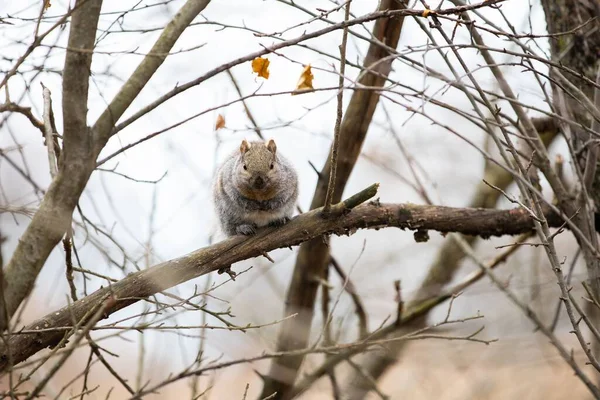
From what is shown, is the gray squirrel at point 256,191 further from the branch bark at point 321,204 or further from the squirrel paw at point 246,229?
the branch bark at point 321,204

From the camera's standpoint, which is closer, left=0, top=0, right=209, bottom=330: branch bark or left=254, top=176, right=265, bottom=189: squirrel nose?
left=0, top=0, right=209, bottom=330: branch bark

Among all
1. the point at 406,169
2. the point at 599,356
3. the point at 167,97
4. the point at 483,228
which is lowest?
the point at 599,356

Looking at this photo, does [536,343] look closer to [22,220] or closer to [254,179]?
[254,179]

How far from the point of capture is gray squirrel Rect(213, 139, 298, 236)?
4.44 m

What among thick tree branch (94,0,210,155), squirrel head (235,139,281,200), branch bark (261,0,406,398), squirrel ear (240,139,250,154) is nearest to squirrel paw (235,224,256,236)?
squirrel head (235,139,281,200)

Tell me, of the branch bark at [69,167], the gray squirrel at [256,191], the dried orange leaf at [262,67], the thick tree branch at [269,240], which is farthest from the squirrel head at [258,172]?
the branch bark at [69,167]

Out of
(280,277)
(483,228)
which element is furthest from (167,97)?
(280,277)

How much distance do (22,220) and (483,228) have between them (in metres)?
2.95

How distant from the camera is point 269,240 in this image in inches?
158

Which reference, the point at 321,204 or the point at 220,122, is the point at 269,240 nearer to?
the point at 220,122

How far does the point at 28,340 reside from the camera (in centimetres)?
298

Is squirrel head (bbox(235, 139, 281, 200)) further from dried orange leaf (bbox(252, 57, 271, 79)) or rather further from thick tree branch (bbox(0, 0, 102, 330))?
thick tree branch (bbox(0, 0, 102, 330))

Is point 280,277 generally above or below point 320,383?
above

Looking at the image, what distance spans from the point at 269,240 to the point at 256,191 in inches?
22.1
